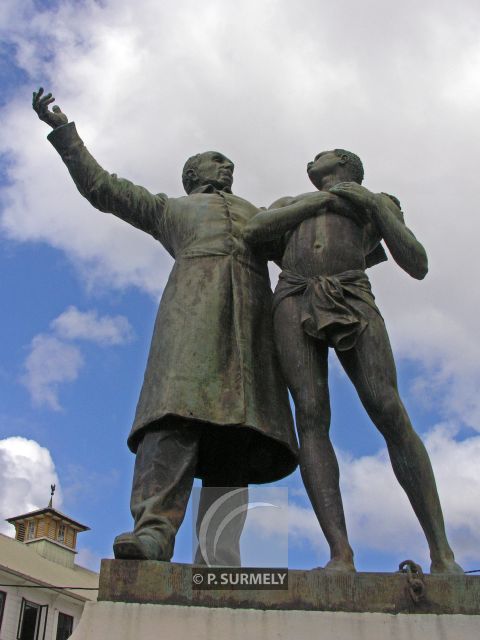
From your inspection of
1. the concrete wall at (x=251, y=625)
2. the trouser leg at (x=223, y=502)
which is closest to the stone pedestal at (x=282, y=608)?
the concrete wall at (x=251, y=625)

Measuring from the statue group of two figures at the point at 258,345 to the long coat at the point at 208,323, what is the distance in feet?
0.03

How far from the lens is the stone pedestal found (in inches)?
190

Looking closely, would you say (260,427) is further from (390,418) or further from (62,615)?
(62,615)

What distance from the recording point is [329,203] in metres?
6.50

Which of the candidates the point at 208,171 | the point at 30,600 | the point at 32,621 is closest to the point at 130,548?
the point at 208,171

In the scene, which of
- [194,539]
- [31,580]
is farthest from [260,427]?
[31,580]

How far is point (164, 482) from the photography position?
5746mm

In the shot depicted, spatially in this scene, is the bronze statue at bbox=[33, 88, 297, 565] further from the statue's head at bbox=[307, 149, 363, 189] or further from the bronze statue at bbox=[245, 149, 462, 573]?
the statue's head at bbox=[307, 149, 363, 189]

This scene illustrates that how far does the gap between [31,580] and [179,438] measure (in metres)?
24.8

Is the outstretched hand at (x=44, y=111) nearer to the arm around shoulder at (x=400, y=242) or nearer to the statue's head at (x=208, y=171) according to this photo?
the statue's head at (x=208, y=171)

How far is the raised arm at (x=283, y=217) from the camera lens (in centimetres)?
650

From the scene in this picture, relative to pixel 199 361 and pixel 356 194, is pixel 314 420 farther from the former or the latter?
pixel 356 194

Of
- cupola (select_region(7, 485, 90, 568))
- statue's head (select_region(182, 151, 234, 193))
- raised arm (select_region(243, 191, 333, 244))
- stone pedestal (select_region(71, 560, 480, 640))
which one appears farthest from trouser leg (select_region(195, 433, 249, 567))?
cupola (select_region(7, 485, 90, 568))

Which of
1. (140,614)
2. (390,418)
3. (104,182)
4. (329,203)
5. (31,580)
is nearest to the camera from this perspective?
(140,614)
